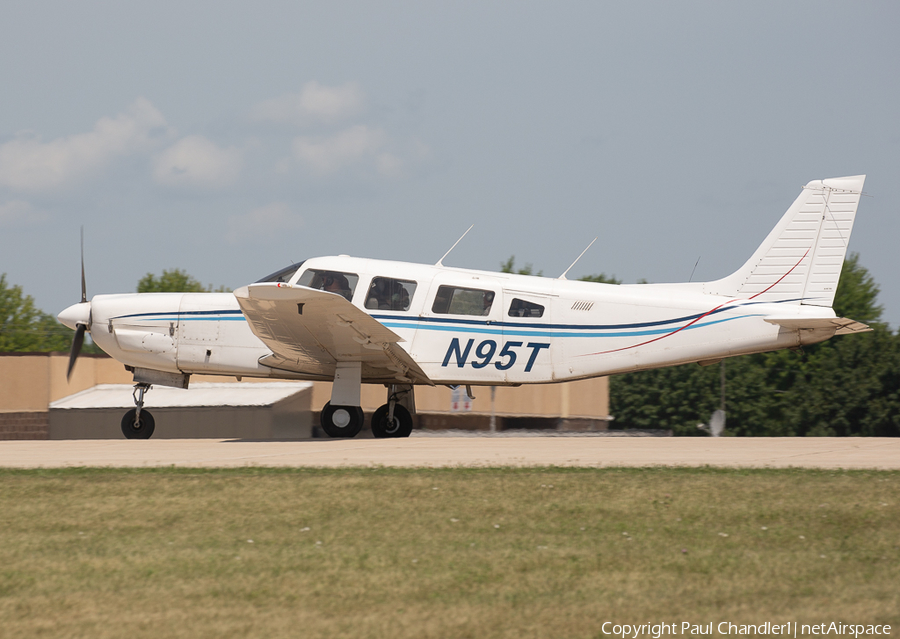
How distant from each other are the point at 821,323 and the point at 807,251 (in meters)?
1.32

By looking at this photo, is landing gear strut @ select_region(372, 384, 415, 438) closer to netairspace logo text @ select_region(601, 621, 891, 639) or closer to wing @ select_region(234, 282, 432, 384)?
wing @ select_region(234, 282, 432, 384)

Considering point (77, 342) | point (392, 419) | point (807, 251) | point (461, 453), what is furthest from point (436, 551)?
point (77, 342)

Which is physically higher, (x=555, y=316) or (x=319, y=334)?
(x=555, y=316)

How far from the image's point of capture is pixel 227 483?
8.33 metres

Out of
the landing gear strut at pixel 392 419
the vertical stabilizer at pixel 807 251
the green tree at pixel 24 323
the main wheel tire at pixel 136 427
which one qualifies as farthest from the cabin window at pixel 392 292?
the green tree at pixel 24 323

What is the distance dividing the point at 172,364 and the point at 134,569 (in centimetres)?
905

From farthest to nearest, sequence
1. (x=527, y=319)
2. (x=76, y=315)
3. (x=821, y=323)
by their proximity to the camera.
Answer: (x=76, y=315), (x=527, y=319), (x=821, y=323)

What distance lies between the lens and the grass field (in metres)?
4.99

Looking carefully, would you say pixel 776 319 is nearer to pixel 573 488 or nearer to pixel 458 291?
pixel 458 291

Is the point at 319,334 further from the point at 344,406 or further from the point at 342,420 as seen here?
the point at 342,420

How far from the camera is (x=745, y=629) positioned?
185 inches

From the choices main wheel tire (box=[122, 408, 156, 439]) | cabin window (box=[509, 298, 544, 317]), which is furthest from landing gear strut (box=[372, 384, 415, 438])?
main wheel tire (box=[122, 408, 156, 439])

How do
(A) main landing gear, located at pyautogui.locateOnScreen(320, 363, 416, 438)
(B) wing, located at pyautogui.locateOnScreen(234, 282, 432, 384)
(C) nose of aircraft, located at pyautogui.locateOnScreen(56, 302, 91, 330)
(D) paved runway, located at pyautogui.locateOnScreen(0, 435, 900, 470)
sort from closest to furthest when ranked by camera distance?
(D) paved runway, located at pyautogui.locateOnScreen(0, 435, 900, 470)
(B) wing, located at pyautogui.locateOnScreen(234, 282, 432, 384)
(A) main landing gear, located at pyautogui.locateOnScreen(320, 363, 416, 438)
(C) nose of aircraft, located at pyautogui.locateOnScreen(56, 302, 91, 330)

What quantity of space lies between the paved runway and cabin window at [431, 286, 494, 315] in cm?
208
